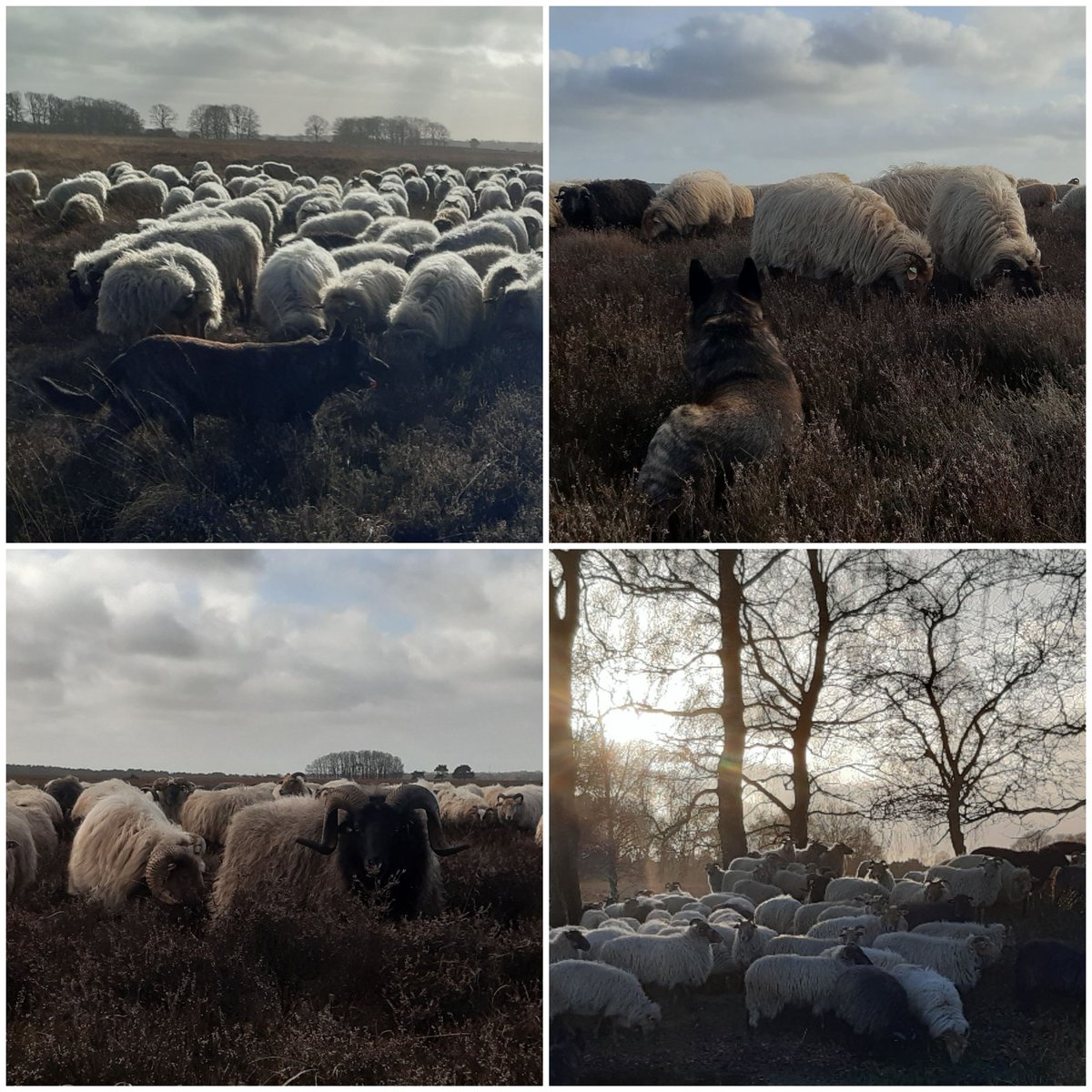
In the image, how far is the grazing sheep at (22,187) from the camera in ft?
21.7

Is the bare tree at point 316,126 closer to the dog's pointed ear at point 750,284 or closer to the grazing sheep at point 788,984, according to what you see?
the dog's pointed ear at point 750,284

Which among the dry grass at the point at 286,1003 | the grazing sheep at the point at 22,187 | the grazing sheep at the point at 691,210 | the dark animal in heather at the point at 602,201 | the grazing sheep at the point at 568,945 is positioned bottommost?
the dry grass at the point at 286,1003

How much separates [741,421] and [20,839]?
4747 mm

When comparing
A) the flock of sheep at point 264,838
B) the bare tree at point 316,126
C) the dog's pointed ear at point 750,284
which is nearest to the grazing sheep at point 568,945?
the flock of sheep at point 264,838

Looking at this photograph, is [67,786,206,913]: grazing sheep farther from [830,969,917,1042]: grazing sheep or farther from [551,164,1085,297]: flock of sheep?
[551,164,1085,297]: flock of sheep

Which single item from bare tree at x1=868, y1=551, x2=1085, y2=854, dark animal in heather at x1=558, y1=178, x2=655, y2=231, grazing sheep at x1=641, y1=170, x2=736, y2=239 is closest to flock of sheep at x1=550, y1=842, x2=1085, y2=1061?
bare tree at x1=868, y1=551, x2=1085, y2=854

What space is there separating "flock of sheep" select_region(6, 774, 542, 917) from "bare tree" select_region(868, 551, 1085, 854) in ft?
6.99

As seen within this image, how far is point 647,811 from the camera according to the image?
5281mm

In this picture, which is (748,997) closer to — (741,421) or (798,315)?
(741,421)

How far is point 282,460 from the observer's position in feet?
19.2

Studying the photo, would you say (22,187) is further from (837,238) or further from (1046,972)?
(1046,972)

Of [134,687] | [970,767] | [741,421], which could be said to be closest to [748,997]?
[970,767]

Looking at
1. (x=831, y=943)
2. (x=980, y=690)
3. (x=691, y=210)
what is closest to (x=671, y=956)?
(x=831, y=943)

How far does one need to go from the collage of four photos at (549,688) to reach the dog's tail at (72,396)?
0.03 meters
